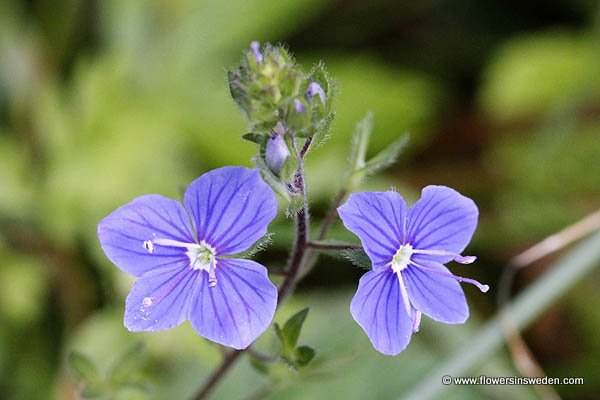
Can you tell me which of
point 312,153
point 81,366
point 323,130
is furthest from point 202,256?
point 312,153

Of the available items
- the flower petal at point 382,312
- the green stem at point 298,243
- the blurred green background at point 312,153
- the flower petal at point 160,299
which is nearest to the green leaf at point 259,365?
the green stem at point 298,243

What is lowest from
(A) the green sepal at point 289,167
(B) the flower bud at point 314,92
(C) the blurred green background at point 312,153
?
(C) the blurred green background at point 312,153

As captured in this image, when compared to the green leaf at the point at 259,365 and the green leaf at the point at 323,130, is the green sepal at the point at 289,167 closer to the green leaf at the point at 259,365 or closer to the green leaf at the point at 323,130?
the green leaf at the point at 323,130

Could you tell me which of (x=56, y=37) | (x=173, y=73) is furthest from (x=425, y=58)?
(x=56, y=37)

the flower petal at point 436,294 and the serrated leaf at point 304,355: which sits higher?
the flower petal at point 436,294

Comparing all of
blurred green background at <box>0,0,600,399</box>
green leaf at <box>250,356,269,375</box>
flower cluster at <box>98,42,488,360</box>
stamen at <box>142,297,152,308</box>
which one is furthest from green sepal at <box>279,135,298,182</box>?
blurred green background at <box>0,0,600,399</box>

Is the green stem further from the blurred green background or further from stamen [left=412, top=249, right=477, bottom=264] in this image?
the blurred green background
